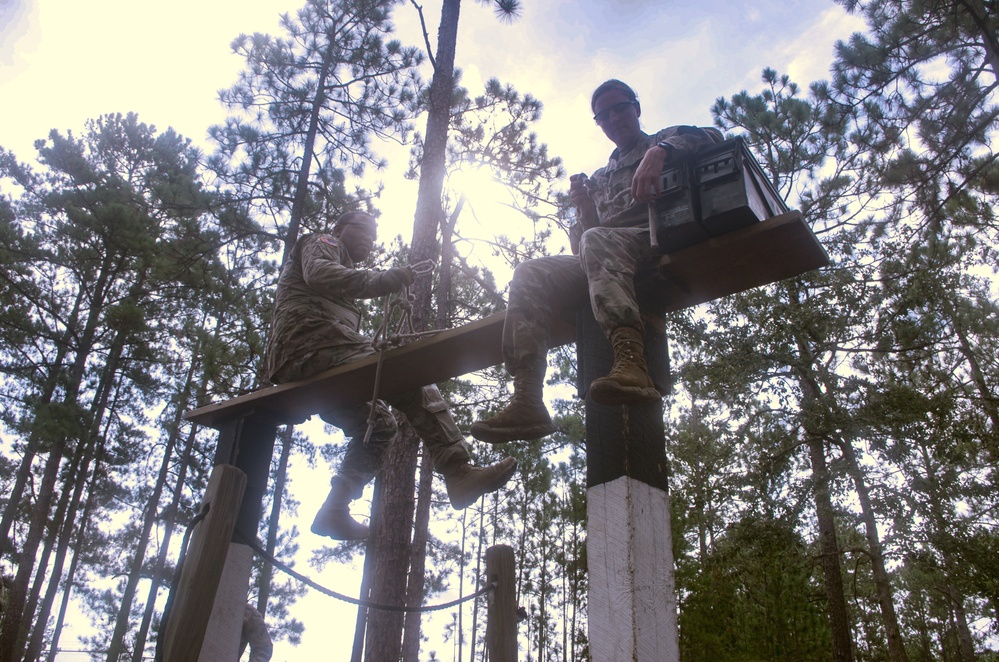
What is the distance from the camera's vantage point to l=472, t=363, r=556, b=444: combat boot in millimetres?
2238

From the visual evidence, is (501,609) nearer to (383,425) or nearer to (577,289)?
(383,425)

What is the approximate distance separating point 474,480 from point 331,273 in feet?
3.88

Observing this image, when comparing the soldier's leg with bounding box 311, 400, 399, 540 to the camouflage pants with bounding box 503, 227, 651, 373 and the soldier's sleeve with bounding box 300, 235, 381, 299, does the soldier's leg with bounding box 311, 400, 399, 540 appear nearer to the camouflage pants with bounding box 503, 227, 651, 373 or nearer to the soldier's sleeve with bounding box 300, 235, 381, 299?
the soldier's sleeve with bounding box 300, 235, 381, 299

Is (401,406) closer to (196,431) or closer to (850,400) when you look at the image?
(850,400)

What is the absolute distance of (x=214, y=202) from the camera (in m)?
9.36

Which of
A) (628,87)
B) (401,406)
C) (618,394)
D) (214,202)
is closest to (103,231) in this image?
(214,202)

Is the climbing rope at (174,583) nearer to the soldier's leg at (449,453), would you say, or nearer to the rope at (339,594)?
the rope at (339,594)

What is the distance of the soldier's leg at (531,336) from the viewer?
7.43ft

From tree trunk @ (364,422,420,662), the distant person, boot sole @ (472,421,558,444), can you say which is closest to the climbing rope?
boot sole @ (472,421,558,444)

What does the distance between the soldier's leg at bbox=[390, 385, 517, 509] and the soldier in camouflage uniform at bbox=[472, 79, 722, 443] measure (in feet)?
1.36

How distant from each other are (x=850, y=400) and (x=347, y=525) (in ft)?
25.6

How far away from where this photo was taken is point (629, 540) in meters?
1.78

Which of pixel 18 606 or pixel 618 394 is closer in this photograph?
pixel 618 394

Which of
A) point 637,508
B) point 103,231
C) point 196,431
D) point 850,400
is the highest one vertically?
point 103,231
